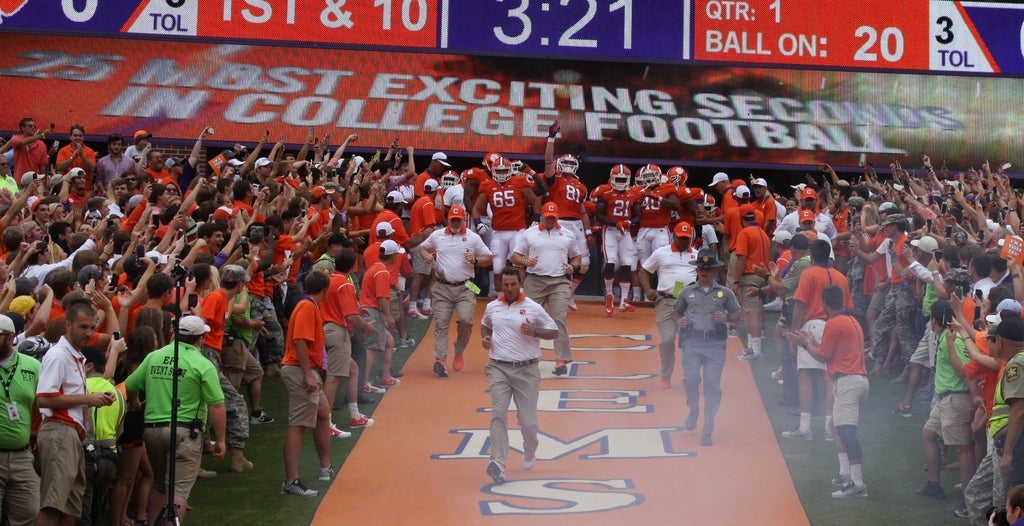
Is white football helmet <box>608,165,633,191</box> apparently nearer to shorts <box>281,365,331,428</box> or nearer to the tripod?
shorts <box>281,365,331,428</box>

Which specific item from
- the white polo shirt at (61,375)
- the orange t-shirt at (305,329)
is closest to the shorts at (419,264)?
the orange t-shirt at (305,329)

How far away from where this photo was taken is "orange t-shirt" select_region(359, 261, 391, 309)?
50.1 ft

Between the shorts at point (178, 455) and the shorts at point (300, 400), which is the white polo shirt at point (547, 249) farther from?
the shorts at point (178, 455)

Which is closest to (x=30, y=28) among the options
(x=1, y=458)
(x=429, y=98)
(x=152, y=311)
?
(x=429, y=98)

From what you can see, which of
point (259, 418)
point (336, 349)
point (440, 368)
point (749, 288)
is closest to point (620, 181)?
point (749, 288)

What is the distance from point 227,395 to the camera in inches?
497

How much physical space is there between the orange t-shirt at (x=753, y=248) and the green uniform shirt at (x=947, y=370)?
536 cm

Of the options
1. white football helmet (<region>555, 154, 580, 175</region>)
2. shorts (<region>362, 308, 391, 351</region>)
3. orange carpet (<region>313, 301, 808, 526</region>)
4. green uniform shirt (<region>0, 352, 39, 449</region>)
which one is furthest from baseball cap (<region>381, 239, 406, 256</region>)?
green uniform shirt (<region>0, 352, 39, 449</region>)

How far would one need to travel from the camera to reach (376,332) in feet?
50.1

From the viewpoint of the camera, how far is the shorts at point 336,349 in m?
13.6

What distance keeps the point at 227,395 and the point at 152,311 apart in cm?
191

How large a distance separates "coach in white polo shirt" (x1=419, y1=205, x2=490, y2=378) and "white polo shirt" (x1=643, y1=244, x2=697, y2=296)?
1.99m

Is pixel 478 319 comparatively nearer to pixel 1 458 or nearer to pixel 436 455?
pixel 436 455

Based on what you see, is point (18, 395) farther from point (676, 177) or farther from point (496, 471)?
point (676, 177)
